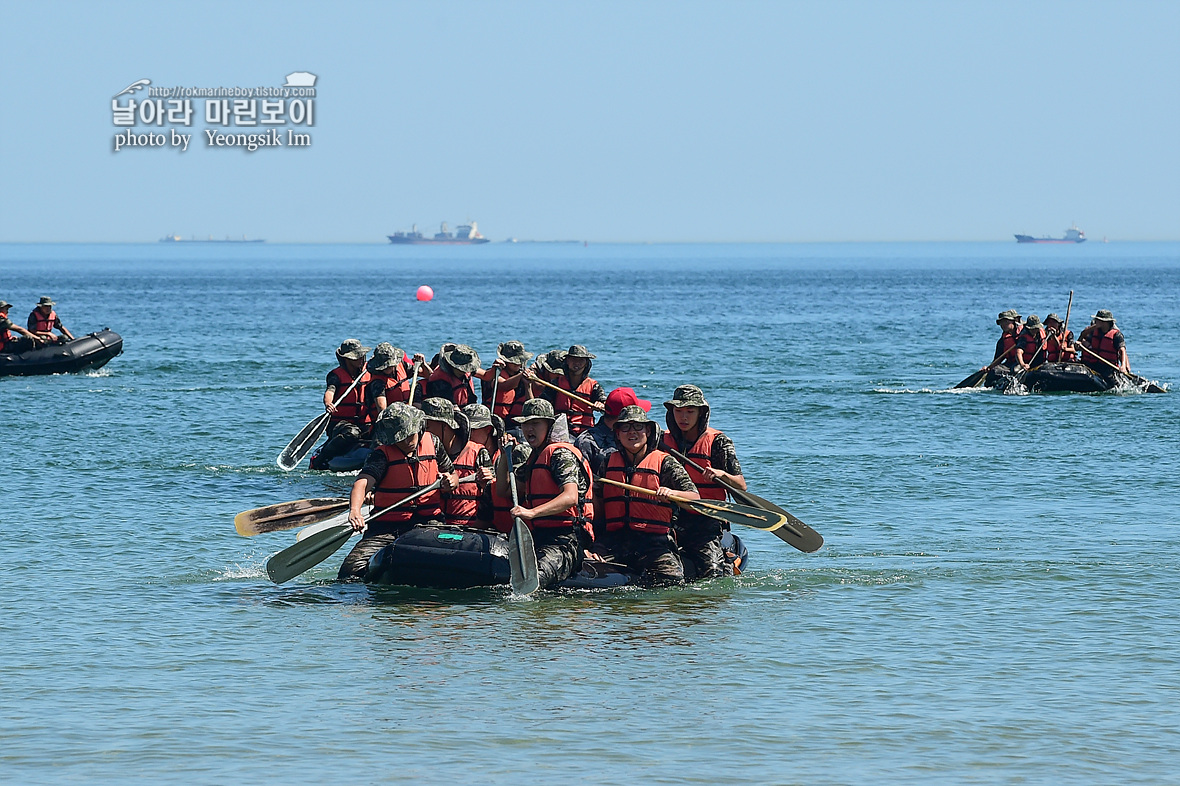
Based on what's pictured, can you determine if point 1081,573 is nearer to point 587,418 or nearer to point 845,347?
point 587,418

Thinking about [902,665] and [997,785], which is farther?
[902,665]

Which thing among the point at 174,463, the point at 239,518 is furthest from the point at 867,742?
the point at 174,463

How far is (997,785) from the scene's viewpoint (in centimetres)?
984

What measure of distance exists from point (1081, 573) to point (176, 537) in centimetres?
1107

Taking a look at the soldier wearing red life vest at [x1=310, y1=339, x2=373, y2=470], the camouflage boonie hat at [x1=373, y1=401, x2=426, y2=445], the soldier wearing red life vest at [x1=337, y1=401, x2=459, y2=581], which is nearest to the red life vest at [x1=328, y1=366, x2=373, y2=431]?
the soldier wearing red life vest at [x1=310, y1=339, x2=373, y2=470]

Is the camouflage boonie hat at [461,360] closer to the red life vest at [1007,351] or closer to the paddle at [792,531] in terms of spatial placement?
the paddle at [792,531]

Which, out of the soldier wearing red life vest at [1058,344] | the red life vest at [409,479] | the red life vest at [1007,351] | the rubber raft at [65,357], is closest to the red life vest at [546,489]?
the red life vest at [409,479]

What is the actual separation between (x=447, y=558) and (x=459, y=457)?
106 centimetres

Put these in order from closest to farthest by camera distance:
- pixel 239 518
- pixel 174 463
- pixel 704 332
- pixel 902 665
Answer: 1. pixel 902 665
2. pixel 239 518
3. pixel 174 463
4. pixel 704 332

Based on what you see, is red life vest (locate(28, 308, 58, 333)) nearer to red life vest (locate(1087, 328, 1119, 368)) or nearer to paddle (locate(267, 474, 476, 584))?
paddle (locate(267, 474, 476, 584))

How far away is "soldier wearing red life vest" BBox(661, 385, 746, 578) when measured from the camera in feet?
48.1

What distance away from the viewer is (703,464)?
1494 centimetres

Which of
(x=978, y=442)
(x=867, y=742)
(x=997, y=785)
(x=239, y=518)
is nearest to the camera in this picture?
(x=997, y=785)

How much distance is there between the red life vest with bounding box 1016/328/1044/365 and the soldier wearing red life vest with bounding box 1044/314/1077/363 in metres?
0.23
